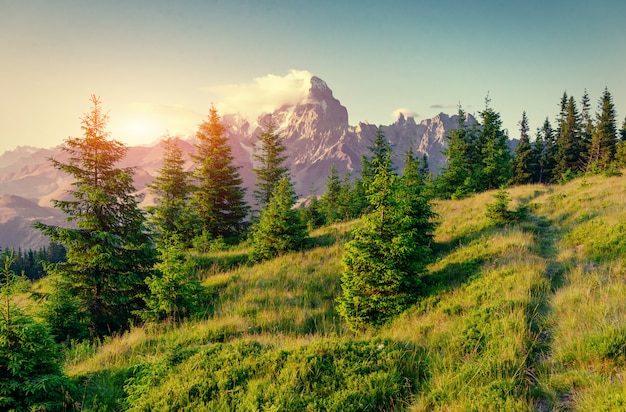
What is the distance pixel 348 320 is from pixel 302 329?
4.15ft

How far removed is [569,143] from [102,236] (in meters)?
69.0

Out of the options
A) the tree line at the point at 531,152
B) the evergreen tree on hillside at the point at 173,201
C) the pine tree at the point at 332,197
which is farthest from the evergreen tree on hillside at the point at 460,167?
the evergreen tree on hillside at the point at 173,201

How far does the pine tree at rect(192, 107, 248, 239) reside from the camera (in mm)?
22875

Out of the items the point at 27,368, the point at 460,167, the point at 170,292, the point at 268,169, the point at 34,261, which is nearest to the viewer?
the point at 27,368

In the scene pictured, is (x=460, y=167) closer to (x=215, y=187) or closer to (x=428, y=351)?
(x=215, y=187)

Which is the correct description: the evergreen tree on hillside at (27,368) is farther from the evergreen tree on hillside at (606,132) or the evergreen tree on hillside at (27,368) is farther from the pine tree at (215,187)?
the evergreen tree on hillside at (606,132)

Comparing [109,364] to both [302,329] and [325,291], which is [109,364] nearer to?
[302,329]

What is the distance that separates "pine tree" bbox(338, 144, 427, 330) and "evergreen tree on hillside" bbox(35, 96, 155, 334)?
8.06 m

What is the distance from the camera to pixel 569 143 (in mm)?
53094

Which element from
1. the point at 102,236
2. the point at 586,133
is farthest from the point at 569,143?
the point at 102,236

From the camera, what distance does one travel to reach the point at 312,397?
425cm

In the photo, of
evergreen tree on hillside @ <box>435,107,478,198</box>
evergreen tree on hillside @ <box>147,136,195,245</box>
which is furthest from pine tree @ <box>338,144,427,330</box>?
evergreen tree on hillside @ <box>435,107,478,198</box>

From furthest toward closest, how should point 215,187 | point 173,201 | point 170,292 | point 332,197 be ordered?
point 332,197
point 215,187
point 173,201
point 170,292

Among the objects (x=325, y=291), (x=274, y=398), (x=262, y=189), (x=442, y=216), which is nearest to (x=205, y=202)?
(x=262, y=189)
